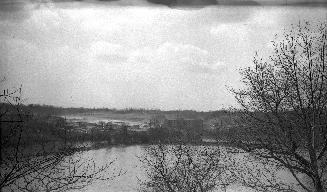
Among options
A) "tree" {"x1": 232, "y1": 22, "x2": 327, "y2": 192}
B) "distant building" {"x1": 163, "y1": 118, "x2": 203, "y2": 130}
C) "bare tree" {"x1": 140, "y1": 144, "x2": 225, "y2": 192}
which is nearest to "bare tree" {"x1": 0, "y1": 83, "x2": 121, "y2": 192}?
"tree" {"x1": 232, "y1": 22, "x2": 327, "y2": 192}

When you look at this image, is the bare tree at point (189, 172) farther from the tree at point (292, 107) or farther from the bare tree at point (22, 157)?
the bare tree at point (22, 157)

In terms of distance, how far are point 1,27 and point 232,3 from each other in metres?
3.62

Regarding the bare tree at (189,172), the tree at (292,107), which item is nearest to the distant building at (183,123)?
the bare tree at (189,172)

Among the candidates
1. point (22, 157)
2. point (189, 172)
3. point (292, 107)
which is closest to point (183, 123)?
point (189, 172)

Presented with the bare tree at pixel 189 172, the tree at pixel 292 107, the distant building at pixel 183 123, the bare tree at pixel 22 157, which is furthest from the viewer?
the distant building at pixel 183 123

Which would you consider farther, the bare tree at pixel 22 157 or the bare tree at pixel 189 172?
the bare tree at pixel 189 172

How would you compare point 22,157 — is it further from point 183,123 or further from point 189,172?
point 183,123

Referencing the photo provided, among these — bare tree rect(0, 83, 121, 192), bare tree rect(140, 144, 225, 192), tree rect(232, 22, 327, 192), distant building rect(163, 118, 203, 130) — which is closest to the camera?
bare tree rect(0, 83, 121, 192)

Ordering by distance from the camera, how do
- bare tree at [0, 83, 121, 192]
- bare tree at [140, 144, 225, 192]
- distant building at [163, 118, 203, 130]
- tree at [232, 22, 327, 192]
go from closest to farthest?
bare tree at [0, 83, 121, 192] < tree at [232, 22, 327, 192] < bare tree at [140, 144, 225, 192] < distant building at [163, 118, 203, 130]

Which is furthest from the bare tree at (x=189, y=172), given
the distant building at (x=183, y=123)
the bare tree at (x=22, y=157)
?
the bare tree at (x=22, y=157)

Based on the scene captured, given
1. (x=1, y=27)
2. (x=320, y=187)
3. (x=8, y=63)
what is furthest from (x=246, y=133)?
(x=1, y=27)

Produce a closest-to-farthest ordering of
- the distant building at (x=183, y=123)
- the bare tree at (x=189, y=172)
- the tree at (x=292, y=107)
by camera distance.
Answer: the tree at (x=292, y=107)
the bare tree at (x=189, y=172)
the distant building at (x=183, y=123)

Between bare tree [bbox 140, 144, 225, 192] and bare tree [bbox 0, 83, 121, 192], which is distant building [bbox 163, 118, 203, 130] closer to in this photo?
bare tree [bbox 140, 144, 225, 192]

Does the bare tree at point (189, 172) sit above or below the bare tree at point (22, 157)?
below
